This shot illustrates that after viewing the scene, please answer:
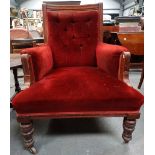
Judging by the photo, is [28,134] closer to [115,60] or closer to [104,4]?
[115,60]

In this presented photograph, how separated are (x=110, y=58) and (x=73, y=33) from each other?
0.56m

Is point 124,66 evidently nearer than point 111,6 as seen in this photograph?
Yes

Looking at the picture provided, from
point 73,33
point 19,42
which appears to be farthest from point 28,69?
point 19,42

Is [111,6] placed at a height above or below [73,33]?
above

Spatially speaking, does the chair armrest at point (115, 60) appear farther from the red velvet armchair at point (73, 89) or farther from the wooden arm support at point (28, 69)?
the wooden arm support at point (28, 69)

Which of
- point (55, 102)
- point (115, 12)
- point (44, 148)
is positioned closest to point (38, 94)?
point (55, 102)

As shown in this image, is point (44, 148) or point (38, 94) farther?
point (44, 148)

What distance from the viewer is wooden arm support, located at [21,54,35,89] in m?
1.22

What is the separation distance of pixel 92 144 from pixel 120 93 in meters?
0.48

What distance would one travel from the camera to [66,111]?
1.15m

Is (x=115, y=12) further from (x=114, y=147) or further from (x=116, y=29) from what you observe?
(x=114, y=147)

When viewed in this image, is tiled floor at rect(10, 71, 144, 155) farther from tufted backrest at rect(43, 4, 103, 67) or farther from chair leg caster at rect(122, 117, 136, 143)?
tufted backrest at rect(43, 4, 103, 67)

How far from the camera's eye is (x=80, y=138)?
1.43m

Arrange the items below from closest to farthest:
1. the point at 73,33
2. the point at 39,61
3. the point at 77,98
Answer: the point at 77,98
the point at 39,61
the point at 73,33
